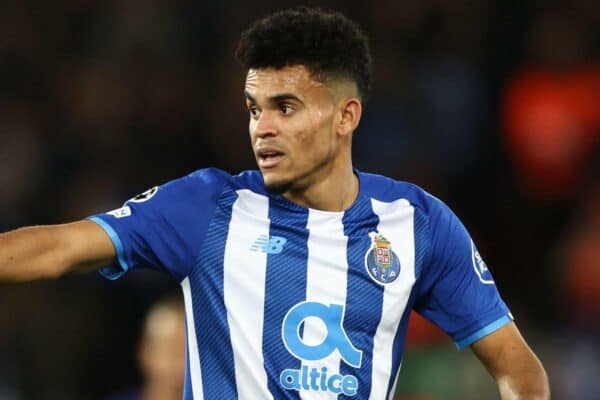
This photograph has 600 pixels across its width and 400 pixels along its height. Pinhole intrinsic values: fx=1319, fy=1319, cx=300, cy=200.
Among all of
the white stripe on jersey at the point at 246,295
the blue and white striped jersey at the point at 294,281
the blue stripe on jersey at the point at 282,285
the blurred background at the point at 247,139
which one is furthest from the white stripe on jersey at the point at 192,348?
the blurred background at the point at 247,139

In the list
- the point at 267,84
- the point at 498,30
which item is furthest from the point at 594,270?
the point at 267,84

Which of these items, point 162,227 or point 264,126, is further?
point 264,126

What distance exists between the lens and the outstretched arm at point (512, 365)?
4.13 metres

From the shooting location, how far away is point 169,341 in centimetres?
619

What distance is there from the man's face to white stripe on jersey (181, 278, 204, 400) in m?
0.42

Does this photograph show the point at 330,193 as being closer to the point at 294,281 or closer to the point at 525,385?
the point at 294,281

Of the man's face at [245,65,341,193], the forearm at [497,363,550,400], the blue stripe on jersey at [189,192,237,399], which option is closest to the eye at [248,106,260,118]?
the man's face at [245,65,341,193]

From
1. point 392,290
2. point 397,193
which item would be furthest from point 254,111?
point 392,290

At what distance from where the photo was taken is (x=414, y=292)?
13.9ft

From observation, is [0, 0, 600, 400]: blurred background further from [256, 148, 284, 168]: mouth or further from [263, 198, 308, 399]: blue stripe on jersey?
[256, 148, 284, 168]: mouth

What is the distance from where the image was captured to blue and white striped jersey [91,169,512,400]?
398 centimetres

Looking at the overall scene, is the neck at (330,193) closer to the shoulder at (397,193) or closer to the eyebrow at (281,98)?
the shoulder at (397,193)

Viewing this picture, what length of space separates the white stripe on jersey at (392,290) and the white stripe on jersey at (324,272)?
14cm

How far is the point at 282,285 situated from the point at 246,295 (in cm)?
12
